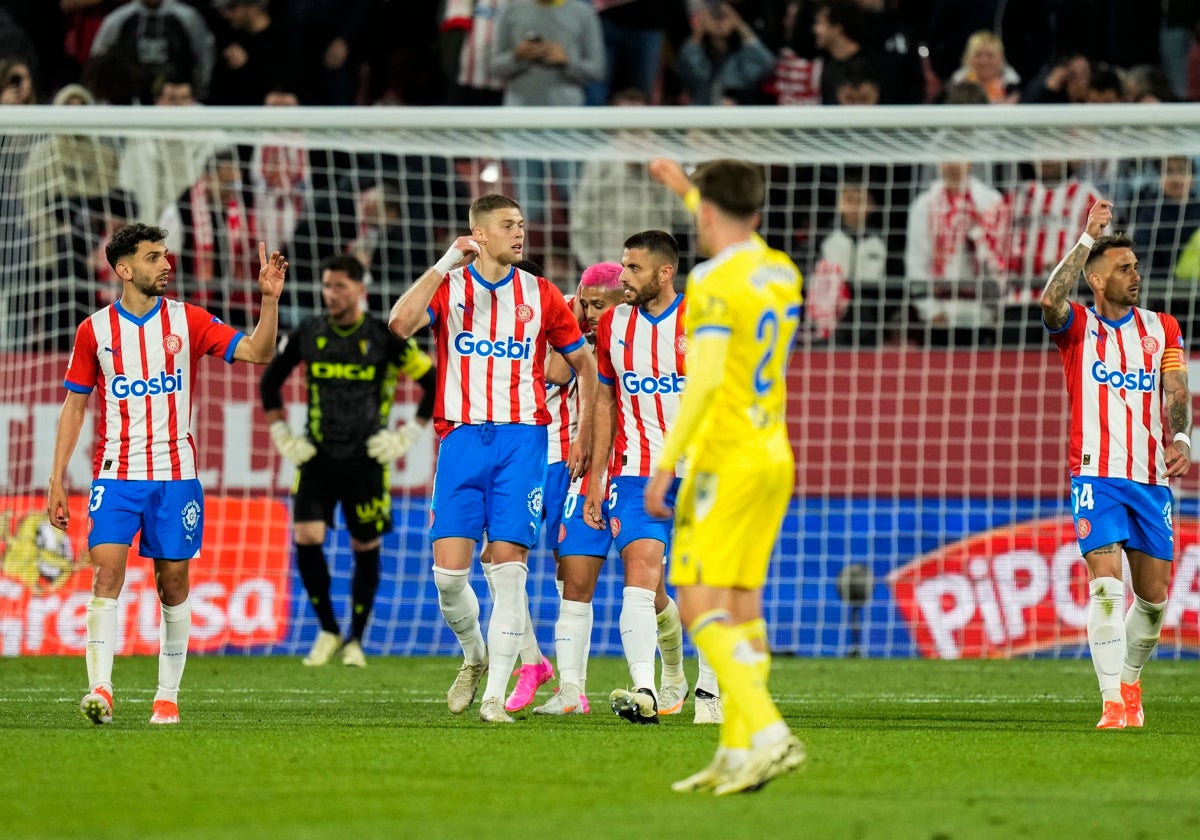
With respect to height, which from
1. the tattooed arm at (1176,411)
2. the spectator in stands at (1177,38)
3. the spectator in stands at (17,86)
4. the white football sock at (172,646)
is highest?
the spectator in stands at (1177,38)

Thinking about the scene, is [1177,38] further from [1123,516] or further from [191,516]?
[191,516]

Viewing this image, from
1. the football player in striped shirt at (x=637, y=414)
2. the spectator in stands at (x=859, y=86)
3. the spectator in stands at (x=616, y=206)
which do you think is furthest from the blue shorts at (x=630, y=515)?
the spectator in stands at (x=859, y=86)

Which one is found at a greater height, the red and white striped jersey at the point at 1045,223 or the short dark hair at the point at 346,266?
the red and white striped jersey at the point at 1045,223

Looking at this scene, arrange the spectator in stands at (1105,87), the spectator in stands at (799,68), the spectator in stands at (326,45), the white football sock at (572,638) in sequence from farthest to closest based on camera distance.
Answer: the spectator in stands at (326,45), the spectator in stands at (799,68), the spectator in stands at (1105,87), the white football sock at (572,638)

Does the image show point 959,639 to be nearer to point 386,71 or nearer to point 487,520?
point 487,520

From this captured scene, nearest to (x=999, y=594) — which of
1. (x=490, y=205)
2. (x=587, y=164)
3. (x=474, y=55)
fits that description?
(x=587, y=164)

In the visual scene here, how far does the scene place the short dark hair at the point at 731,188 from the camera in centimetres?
605

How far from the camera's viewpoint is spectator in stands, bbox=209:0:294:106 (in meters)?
16.8

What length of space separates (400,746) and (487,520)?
1561 mm

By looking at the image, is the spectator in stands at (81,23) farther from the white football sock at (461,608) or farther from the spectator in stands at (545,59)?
the white football sock at (461,608)

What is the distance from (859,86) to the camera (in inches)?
597

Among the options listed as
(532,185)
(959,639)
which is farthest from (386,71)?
(959,639)

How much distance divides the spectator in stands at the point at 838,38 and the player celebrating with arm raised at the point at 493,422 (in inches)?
308

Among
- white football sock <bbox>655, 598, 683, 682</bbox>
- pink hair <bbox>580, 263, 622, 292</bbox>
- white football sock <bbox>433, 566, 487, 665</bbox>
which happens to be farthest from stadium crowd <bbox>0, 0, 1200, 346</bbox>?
white football sock <bbox>433, 566, 487, 665</bbox>
